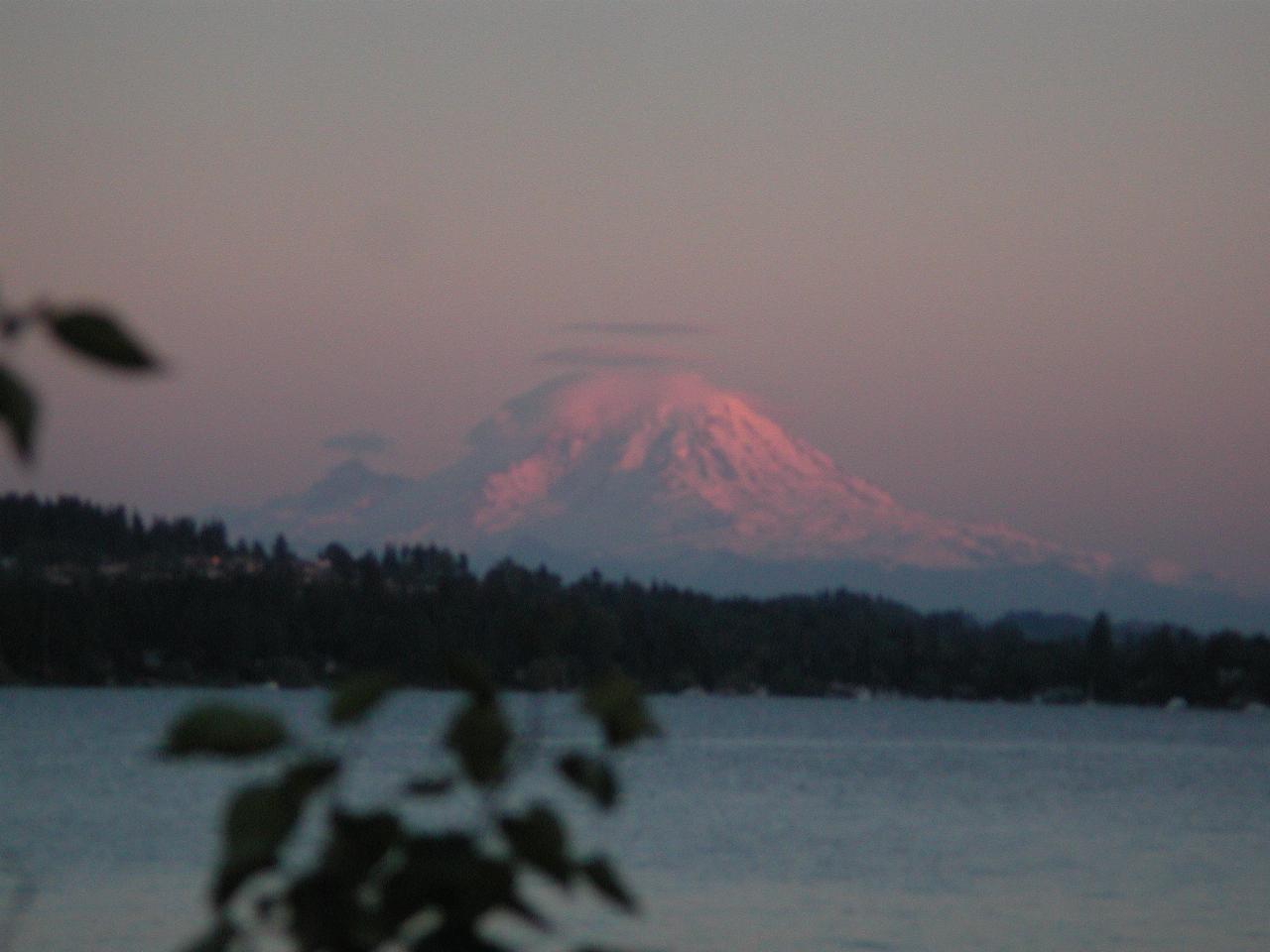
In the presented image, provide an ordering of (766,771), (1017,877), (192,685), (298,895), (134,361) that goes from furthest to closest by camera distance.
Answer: (192,685)
(766,771)
(1017,877)
(298,895)
(134,361)

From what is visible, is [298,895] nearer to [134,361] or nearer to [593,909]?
[134,361]

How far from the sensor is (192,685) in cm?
17125

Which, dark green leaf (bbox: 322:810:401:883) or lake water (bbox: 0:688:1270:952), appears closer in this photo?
dark green leaf (bbox: 322:810:401:883)

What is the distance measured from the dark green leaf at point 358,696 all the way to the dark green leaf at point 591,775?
0.34 m

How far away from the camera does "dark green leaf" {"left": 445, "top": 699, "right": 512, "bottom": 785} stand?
3152 mm

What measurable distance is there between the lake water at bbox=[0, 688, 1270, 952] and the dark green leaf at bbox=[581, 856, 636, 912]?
11cm

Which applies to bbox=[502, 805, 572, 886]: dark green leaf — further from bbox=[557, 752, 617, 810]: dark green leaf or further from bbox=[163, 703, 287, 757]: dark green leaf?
bbox=[163, 703, 287, 757]: dark green leaf

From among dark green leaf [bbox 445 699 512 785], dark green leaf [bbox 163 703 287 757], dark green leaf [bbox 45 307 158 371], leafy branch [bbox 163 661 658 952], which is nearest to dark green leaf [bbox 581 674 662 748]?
leafy branch [bbox 163 661 658 952]

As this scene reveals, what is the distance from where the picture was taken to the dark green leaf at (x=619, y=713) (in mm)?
3113

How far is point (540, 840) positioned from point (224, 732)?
48cm

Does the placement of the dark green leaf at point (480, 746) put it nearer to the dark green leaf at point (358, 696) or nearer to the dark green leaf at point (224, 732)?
the dark green leaf at point (358, 696)

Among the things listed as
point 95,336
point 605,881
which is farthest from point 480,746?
point 95,336

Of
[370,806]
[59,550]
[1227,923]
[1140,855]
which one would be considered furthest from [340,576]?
[370,806]

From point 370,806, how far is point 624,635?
170 metres
